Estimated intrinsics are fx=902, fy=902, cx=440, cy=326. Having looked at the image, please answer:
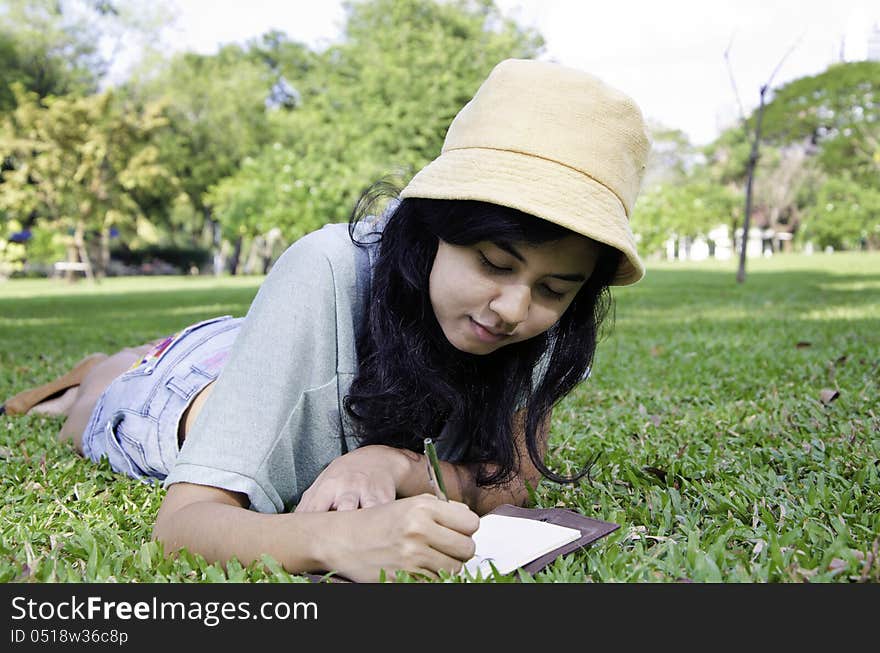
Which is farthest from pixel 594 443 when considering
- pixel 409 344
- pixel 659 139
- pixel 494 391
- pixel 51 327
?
pixel 659 139

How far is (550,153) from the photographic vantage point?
66.7 inches

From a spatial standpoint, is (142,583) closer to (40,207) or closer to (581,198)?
(581,198)

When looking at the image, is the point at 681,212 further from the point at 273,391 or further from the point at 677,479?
the point at 273,391

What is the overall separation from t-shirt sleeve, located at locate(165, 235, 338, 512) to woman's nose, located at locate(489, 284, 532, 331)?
0.43 m

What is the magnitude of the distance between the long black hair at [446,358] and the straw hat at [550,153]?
57mm

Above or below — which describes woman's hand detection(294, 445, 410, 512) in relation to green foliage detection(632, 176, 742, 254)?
Answer: below

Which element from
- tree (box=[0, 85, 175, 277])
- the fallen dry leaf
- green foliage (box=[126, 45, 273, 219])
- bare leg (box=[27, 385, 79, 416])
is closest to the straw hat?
the fallen dry leaf

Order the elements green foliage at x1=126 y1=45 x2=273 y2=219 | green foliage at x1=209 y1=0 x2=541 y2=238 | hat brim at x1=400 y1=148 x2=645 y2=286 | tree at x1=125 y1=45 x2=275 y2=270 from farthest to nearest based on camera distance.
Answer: green foliage at x1=126 y1=45 x2=273 y2=219 < tree at x1=125 y1=45 x2=275 y2=270 < green foliage at x1=209 y1=0 x2=541 y2=238 < hat brim at x1=400 y1=148 x2=645 y2=286

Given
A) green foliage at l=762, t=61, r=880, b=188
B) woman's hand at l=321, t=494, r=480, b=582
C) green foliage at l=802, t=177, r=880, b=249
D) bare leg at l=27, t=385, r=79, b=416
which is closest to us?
woman's hand at l=321, t=494, r=480, b=582

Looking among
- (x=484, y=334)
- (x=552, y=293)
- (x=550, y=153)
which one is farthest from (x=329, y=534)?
(x=550, y=153)

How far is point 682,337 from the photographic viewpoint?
21.2ft

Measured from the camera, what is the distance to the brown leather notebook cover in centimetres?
169

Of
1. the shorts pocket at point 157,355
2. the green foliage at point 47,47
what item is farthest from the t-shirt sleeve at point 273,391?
the green foliage at point 47,47

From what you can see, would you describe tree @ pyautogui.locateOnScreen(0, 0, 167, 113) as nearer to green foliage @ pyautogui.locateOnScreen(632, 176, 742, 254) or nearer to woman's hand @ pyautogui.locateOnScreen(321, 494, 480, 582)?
green foliage @ pyautogui.locateOnScreen(632, 176, 742, 254)
